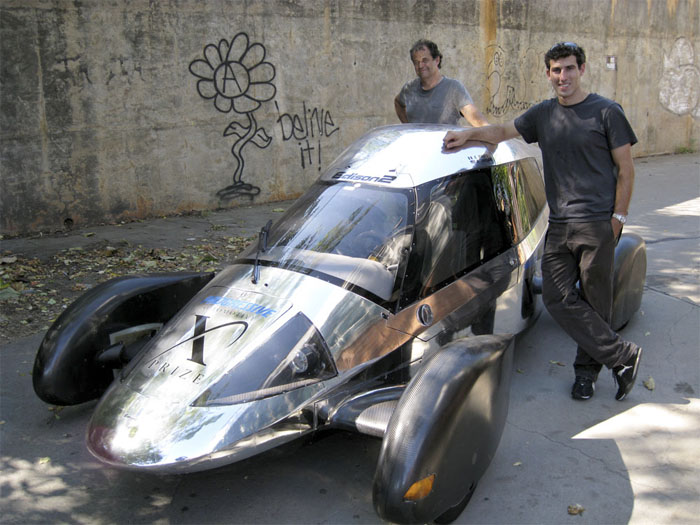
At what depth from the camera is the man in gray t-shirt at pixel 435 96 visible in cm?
525

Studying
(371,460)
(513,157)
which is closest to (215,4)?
(513,157)

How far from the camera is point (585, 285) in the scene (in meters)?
4.01

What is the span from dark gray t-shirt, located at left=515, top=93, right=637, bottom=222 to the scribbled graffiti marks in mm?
12918

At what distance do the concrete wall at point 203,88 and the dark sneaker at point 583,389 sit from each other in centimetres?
631

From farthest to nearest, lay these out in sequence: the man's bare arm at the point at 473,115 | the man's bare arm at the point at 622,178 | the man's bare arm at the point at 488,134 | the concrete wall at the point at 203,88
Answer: the concrete wall at the point at 203,88 < the man's bare arm at the point at 473,115 < the man's bare arm at the point at 488,134 < the man's bare arm at the point at 622,178

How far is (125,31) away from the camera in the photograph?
8.32 m

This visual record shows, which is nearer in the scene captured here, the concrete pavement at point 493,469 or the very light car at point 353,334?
the very light car at point 353,334

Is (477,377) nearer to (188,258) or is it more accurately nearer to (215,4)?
(188,258)

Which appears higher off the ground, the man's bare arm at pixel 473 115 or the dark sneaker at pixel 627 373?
the man's bare arm at pixel 473 115

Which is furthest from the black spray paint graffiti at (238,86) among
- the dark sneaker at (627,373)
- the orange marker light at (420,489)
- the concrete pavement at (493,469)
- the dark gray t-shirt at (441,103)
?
the orange marker light at (420,489)

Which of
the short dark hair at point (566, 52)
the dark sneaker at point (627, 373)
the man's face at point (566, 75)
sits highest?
the short dark hair at point (566, 52)

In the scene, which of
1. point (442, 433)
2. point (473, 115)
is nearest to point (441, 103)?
point (473, 115)

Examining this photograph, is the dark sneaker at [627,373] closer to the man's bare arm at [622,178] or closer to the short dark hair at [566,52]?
the man's bare arm at [622,178]

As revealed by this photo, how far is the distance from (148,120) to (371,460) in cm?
648
